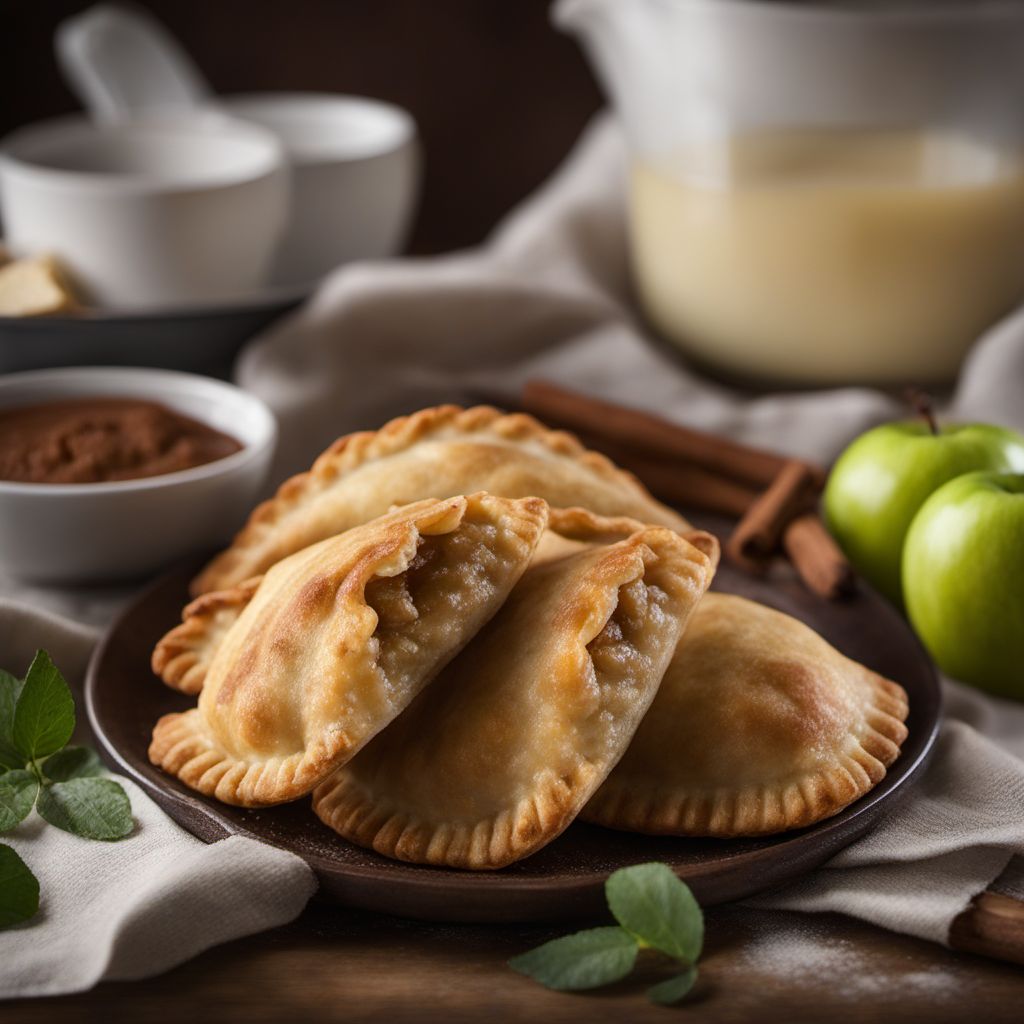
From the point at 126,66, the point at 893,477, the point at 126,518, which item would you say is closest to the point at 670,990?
the point at 893,477

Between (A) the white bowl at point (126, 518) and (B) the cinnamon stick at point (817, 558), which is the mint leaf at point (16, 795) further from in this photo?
(B) the cinnamon stick at point (817, 558)

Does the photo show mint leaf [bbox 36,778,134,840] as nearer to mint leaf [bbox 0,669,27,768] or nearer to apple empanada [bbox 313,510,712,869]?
mint leaf [bbox 0,669,27,768]

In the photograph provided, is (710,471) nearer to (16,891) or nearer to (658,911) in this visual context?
(658,911)

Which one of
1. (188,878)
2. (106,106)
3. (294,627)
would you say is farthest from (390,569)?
(106,106)

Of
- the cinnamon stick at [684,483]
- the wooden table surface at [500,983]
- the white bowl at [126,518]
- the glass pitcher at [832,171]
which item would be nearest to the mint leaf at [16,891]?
the wooden table surface at [500,983]

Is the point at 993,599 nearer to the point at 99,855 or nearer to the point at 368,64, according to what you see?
the point at 99,855
